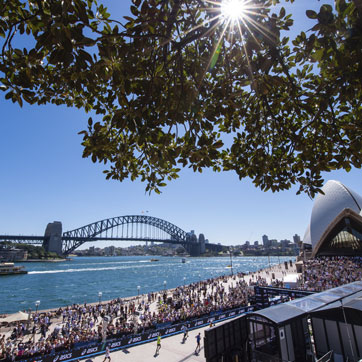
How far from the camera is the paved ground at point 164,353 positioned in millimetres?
11680

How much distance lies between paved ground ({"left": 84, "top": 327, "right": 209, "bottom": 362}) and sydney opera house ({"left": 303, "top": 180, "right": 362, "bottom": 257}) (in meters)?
43.6

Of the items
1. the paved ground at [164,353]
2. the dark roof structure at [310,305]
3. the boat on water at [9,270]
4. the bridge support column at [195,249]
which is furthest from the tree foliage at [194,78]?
the bridge support column at [195,249]

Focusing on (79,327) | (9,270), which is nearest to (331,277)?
(79,327)

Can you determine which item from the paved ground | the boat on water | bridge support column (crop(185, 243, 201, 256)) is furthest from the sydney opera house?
bridge support column (crop(185, 243, 201, 256))

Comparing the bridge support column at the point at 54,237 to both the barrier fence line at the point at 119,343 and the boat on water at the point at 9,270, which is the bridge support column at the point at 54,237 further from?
the barrier fence line at the point at 119,343

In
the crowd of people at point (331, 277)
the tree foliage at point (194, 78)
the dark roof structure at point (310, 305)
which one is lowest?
the crowd of people at point (331, 277)

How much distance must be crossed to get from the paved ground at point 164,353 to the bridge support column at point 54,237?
116036mm

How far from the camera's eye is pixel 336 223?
154 feet

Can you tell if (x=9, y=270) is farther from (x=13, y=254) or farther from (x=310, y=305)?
(x=310, y=305)

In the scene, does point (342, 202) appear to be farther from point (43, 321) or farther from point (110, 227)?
point (110, 227)

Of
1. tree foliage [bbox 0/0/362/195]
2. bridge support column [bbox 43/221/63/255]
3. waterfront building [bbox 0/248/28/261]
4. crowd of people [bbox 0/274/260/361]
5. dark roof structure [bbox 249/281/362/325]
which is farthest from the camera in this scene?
bridge support column [bbox 43/221/63/255]

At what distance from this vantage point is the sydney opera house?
45.2m

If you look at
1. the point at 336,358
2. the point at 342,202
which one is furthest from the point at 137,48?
the point at 342,202

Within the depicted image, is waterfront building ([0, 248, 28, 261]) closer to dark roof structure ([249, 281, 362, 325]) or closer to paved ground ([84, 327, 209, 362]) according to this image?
paved ground ([84, 327, 209, 362])
